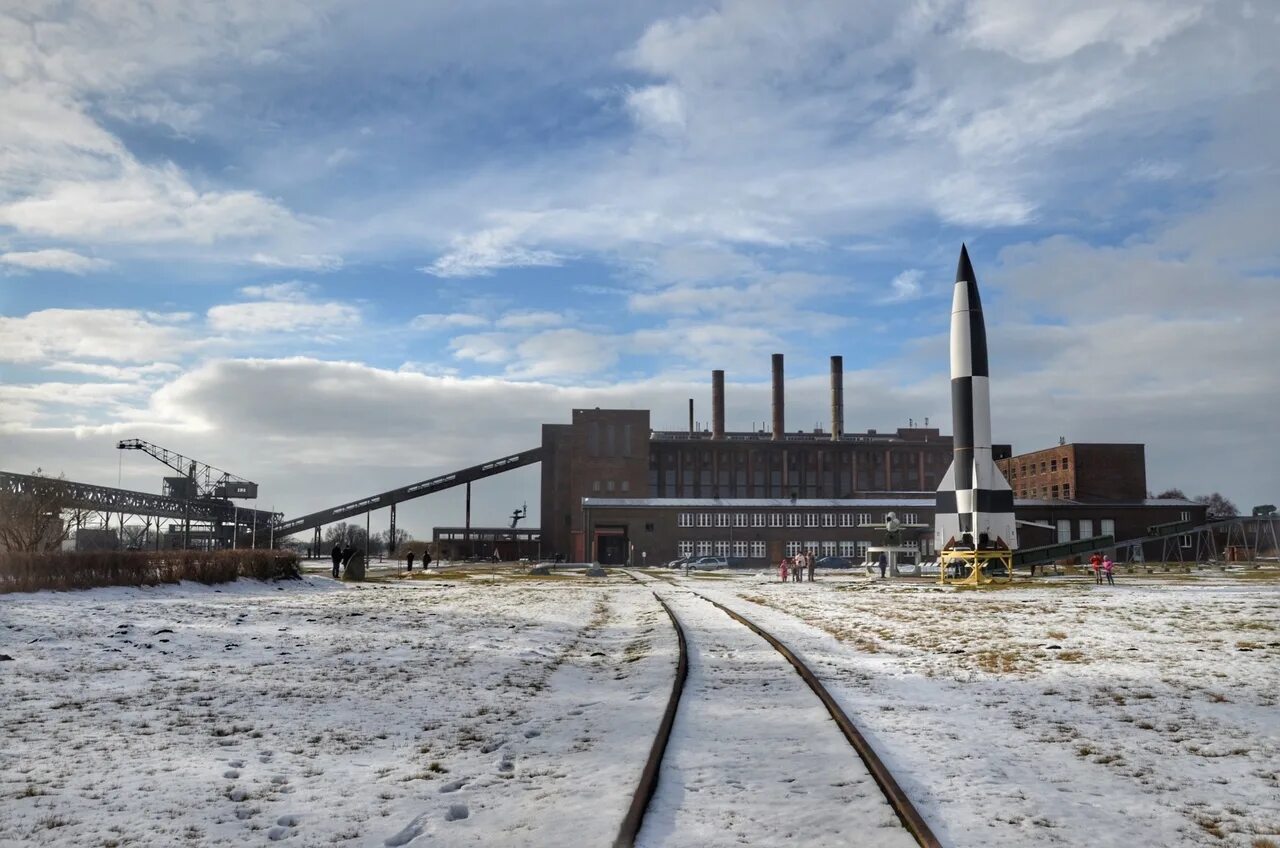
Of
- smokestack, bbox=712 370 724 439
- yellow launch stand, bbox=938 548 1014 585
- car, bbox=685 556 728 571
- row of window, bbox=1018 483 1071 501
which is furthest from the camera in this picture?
smokestack, bbox=712 370 724 439

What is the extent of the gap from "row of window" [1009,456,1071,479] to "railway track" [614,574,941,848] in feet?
306

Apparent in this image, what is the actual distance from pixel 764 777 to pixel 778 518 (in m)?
87.3

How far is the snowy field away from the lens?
645 centimetres

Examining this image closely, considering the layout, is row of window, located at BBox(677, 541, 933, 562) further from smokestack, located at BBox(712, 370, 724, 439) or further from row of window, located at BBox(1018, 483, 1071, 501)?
smokestack, located at BBox(712, 370, 724, 439)

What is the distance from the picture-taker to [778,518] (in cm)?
9356

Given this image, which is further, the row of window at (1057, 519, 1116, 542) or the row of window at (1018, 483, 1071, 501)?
the row of window at (1018, 483, 1071, 501)

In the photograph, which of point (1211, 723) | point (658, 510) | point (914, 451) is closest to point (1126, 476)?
point (914, 451)

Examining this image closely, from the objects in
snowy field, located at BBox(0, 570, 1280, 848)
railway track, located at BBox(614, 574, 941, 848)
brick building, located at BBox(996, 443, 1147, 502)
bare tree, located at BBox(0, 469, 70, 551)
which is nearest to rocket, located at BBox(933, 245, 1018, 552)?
snowy field, located at BBox(0, 570, 1280, 848)

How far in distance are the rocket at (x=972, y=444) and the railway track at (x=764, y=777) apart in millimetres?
34567

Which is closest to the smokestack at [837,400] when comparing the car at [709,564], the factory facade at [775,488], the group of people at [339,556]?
the factory facade at [775,488]

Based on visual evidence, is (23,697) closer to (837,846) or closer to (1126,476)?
(837,846)

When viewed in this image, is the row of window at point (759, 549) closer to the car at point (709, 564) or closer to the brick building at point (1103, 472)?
the car at point (709, 564)

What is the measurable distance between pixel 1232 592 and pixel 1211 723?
28452mm

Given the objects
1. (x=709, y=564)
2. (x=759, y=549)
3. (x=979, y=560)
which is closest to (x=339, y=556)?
(x=979, y=560)
